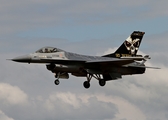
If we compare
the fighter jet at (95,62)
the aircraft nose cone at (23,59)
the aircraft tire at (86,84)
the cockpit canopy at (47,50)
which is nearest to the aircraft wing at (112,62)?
the fighter jet at (95,62)

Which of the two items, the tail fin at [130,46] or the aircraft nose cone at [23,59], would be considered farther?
the tail fin at [130,46]

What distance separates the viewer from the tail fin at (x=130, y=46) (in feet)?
215

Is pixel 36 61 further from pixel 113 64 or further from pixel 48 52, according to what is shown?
pixel 113 64

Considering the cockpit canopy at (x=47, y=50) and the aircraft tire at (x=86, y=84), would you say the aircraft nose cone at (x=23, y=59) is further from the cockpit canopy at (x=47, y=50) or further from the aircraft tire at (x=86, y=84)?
the aircraft tire at (x=86, y=84)

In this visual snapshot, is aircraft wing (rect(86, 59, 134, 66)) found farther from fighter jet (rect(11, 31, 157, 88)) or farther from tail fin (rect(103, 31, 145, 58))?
tail fin (rect(103, 31, 145, 58))

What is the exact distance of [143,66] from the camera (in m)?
63.9

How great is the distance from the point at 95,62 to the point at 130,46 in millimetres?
6912

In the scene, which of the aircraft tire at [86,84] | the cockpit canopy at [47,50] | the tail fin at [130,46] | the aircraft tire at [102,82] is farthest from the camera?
the tail fin at [130,46]

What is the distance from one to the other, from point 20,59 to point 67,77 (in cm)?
551

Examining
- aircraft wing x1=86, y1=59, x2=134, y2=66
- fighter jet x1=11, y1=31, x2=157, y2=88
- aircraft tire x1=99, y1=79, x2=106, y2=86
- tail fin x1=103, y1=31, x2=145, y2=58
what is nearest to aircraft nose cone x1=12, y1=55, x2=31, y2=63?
fighter jet x1=11, y1=31, x2=157, y2=88

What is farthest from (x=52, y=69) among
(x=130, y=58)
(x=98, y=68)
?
(x=130, y=58)

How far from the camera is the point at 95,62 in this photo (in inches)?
2399

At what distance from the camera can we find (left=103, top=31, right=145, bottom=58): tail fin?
65550mm

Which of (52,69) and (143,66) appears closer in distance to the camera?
(52,69)
